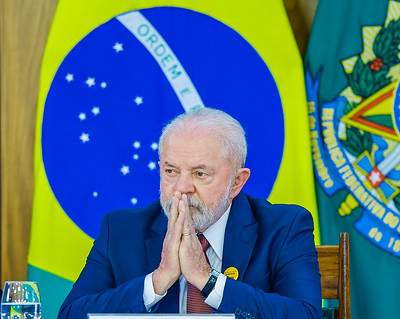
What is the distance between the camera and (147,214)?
8.48 feet

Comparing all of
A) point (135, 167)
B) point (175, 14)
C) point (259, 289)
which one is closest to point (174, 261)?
point (259, 289)

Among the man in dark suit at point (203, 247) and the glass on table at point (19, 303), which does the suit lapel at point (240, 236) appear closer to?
the man in dark suit at point (203, 247)

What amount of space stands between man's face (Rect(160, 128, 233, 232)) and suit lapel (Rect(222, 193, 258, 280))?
11 centimetres

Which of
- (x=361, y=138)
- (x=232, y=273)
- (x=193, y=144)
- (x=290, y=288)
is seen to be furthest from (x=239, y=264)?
(x=361, y=138)

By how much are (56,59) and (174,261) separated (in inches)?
78.8

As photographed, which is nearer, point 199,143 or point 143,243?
point 199,143

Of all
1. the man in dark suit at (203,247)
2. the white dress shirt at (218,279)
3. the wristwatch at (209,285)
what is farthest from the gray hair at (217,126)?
the wristwatch at (209,285)

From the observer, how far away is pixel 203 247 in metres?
2.48

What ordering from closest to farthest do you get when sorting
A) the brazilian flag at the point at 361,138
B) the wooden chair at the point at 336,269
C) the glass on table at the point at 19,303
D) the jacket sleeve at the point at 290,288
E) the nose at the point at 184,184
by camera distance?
the glass on table at the point at 19,303 → the jacket sleeve at the point at 290,288 → the nose at the point at 184,184 → the wooden chair at the point at 336,269 → the brazilian flag at the point at 361,138

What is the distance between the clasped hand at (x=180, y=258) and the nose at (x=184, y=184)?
0.08 meters

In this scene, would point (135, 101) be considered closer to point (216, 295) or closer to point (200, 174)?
point (200, 174)

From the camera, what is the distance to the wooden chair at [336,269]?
257 cm

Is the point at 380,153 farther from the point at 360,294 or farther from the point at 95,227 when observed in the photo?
the point at 95,227

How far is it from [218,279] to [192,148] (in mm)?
361
